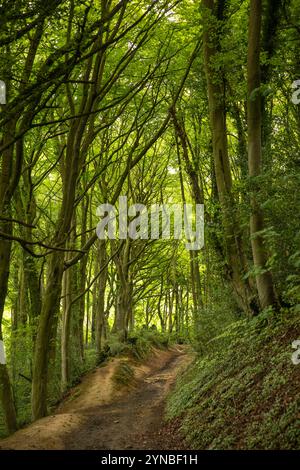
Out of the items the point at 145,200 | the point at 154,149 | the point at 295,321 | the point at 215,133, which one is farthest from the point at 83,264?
the point at 295,321

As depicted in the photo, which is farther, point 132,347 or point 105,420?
point 132,347

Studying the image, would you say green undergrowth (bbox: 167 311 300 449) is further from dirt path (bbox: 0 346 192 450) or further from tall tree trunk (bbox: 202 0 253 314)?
tall tree trunk (bbox: 202 0 253 314)

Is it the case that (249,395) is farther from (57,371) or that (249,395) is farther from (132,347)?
(132,347)

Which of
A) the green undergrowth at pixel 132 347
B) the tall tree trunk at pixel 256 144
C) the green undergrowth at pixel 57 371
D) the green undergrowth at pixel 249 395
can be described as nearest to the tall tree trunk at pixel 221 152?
the green undergrowth at pixel 249 395

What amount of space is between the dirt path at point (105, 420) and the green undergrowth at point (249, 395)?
0.72 metres

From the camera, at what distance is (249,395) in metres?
6.53

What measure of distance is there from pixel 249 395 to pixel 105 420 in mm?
5522

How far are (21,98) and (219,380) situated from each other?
6197 millimetres

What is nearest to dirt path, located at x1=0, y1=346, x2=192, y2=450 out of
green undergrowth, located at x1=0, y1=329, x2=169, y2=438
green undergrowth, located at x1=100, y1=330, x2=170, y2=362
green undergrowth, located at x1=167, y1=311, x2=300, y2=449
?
green undergrowth, located at x1=0, y1=329, x2=169, y2=438

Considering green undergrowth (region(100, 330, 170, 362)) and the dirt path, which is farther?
green undergrowth (region(100, 330, 170, 362))

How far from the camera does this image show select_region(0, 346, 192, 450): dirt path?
830 cm

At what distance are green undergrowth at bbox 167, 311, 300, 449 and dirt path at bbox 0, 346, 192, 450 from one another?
2.36 ft

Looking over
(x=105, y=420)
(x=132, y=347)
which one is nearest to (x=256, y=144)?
(x=105, y=420)
